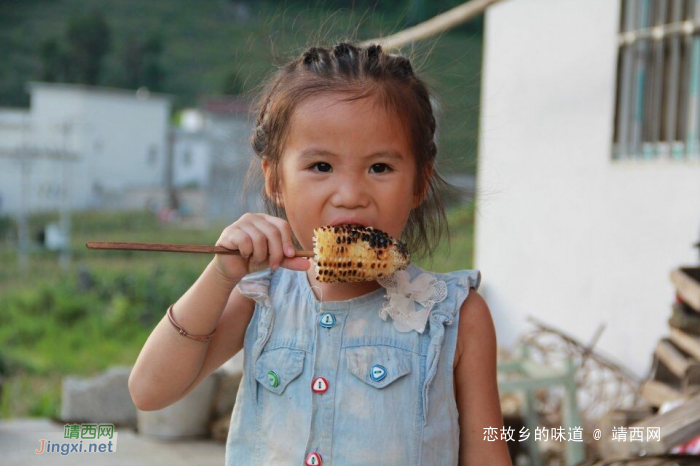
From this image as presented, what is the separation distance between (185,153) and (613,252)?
912 inches

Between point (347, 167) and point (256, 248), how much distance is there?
0.71ft

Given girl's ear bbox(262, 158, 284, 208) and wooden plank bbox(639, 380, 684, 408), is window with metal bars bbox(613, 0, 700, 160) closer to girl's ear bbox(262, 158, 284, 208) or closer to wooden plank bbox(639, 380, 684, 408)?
wooden plank bbox(639, 380, 684, 408)

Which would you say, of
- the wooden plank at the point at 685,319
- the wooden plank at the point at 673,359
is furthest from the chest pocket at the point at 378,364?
the wooden plank at the point at 685,319

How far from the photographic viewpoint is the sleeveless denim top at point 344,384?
4.72 feet

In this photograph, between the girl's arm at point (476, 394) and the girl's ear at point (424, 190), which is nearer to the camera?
the girl's arm at point (476, 394)

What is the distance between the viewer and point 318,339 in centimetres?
152

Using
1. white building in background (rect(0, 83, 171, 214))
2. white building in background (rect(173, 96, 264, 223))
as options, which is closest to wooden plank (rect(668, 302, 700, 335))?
white building in background (rect(173, 96, 264, 223))

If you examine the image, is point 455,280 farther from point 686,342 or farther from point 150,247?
point 686,342

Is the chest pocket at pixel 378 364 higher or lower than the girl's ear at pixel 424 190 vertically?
lower

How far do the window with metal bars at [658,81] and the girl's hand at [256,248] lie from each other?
320 cm

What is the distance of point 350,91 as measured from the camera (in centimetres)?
152

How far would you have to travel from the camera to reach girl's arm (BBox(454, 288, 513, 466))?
147 centimetres

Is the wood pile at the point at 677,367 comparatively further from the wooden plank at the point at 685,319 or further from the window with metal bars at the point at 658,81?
the window with metal bars at the point at 658,81

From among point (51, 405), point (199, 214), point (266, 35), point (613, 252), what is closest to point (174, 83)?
point (199, 214)
